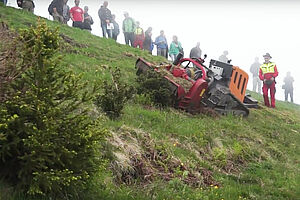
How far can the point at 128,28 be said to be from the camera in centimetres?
2078

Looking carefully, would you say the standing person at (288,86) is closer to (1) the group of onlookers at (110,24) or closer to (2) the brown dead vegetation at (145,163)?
(1) the group of onlookers at (110,24)

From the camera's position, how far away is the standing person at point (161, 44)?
21.4 meters

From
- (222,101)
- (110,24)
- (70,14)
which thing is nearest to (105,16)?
(110,24)

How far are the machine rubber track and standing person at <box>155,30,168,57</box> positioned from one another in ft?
32.5

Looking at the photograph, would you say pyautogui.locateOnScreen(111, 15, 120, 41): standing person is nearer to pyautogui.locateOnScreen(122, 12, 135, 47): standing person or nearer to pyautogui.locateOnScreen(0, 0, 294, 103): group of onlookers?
pyautogui.locateOnScreen(0, 0, 294, 103): group of onlookers

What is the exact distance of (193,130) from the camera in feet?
29.1

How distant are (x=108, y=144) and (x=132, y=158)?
51cm

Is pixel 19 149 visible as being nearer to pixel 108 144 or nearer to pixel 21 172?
pixel 21 172

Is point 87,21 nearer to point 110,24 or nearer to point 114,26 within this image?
point 110,24

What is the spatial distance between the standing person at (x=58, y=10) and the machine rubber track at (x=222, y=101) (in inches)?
394

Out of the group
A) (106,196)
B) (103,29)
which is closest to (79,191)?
(106,196)

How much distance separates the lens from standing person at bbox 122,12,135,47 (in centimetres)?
2053

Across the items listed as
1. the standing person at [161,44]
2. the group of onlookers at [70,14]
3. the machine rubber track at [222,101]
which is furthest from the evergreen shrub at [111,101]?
the standing person at [161,44]

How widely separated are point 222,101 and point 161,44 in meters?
10.3
